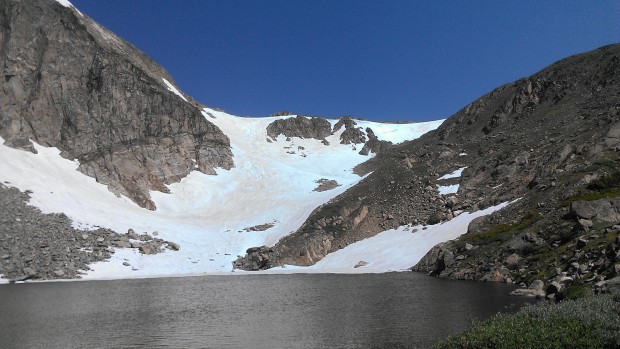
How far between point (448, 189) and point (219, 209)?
53.3 metres

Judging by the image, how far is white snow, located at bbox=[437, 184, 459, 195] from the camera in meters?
80.6

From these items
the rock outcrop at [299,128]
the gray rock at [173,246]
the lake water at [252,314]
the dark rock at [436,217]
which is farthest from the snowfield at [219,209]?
the lake water at [252,314]

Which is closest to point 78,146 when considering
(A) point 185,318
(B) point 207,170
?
(B) point 207,170

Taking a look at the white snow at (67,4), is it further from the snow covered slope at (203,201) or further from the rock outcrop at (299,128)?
the rock outcrop at (299,128)

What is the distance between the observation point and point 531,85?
3893 inches

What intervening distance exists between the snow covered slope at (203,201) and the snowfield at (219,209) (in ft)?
0.68

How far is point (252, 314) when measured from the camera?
33.9 metres

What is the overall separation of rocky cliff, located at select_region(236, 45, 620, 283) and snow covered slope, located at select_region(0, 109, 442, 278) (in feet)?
43.0

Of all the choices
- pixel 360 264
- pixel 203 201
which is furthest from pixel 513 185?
pixel 203 201

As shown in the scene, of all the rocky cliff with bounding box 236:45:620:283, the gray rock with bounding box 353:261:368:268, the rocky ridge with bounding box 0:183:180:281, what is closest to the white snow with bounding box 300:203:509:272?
the gray rock with bounding box 353:261:368:268

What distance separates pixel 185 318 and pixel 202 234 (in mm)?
62987

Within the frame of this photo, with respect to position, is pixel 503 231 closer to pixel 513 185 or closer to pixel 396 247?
pixel 513 185

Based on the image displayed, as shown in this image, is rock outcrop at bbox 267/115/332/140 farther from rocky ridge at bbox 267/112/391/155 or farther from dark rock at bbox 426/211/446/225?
dark rock at bbox 426/211/446/225

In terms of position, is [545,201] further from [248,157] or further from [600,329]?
[248,157]
